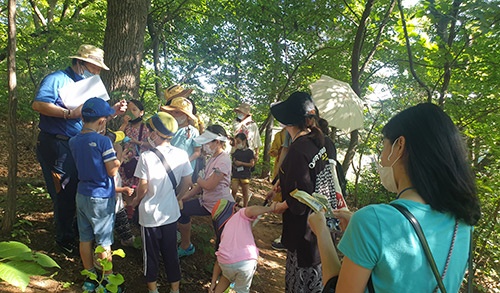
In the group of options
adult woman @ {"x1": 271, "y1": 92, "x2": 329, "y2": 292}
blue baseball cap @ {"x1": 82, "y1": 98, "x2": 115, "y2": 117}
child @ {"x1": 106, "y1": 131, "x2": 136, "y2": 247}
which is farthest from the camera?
child @ {"x1": 106, "y1": 131, "x2": 136, "y2": 247}

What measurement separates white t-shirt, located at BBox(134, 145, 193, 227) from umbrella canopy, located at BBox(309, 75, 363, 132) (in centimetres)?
226

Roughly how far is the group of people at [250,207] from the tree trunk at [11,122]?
8.2 inches

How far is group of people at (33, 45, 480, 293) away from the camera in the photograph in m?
1.17

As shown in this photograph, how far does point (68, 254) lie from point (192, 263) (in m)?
1.43

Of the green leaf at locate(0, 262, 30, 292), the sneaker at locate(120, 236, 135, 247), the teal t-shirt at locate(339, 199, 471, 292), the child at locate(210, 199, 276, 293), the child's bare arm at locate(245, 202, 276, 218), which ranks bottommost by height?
the sneaker at locate(120, 236, 135, 247)

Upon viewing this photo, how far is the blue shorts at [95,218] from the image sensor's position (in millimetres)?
2709

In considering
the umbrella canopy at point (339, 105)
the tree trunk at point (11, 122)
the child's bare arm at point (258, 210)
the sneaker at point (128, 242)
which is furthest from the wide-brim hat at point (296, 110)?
the tree trunk at point (11, 122)

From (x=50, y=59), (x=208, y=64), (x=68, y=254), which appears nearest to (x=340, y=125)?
(x=68, y=254)

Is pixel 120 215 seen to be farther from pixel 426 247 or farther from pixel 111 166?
pixel 426 247

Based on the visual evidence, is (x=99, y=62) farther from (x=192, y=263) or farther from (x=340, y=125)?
(x=340, y=125)

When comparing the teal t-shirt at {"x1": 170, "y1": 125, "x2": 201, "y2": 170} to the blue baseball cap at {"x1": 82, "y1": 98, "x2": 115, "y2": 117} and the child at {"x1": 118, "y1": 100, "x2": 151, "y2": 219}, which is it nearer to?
the child at {"x1": 118, "y1": 100, "x2": 151, "y2": 219}

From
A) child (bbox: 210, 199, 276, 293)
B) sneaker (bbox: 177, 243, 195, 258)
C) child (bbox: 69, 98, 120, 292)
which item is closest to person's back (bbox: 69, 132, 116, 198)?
child (bbox: 69, 98, 120, 292)

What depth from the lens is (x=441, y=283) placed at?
1.14 meters

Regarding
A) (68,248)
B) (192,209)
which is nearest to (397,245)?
(192,209)
